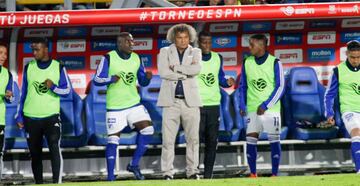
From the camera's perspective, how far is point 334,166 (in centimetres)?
1661

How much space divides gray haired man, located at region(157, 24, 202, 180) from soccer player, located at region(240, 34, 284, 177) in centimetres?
105

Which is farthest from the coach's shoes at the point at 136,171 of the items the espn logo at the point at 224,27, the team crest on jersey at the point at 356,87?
the team crest on jersey at the point at 356,87

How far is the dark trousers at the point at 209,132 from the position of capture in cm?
1512

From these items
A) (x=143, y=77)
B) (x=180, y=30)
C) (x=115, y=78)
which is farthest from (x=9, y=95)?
(x=180, y=30)

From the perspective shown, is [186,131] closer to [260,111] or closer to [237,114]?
[260,111]

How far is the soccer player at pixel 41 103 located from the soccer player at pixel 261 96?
227cm

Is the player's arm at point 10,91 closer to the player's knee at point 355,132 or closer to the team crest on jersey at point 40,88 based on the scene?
the team crest on jersey at point 40,88

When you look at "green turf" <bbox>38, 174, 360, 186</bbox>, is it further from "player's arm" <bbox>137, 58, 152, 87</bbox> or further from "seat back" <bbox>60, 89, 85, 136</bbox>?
"seat back" <bbox>60, 89, 85, 136</bbox>

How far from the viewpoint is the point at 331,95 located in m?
15.2

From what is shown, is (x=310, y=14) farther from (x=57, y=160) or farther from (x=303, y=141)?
(x=57, y=160)

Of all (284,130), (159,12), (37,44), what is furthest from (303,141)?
(37,44)

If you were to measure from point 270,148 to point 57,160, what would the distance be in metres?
3.19

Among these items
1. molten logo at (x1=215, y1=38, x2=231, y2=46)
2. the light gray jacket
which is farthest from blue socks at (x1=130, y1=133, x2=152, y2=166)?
molten logo at (x1=215, y1=38, x2=231, y2=46)

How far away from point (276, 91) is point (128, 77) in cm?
185
